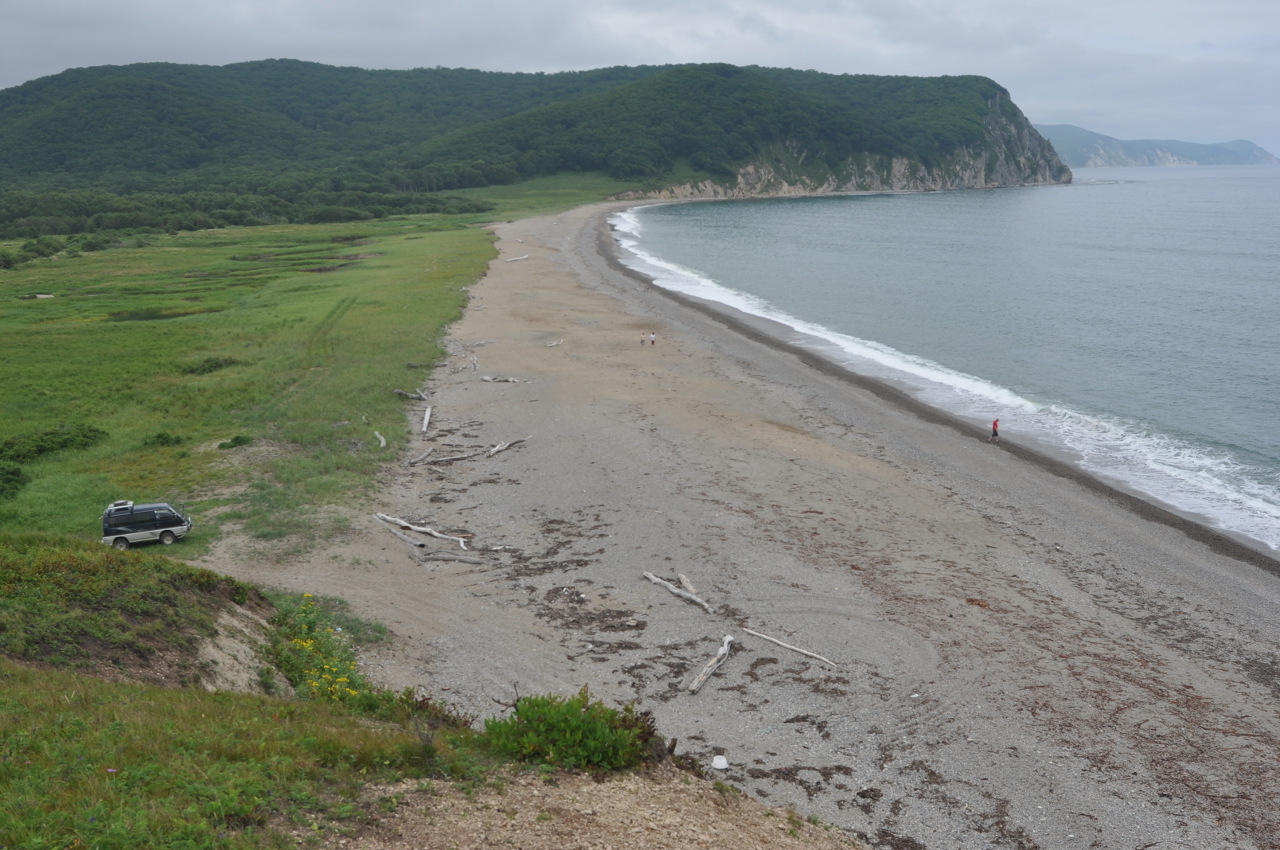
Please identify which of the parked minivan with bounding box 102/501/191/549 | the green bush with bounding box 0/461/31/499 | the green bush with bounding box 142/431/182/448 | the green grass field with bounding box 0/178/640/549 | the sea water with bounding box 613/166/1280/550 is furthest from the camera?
the sea water with bounding box 613/166/1280/550

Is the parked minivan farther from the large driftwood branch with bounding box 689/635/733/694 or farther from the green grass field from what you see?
the large driftwood branch with bounding box 689/635/733/694

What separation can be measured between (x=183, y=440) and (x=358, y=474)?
788cm

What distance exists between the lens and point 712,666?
16.1 metres

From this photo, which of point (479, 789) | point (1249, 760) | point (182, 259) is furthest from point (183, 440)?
point (182, 259)

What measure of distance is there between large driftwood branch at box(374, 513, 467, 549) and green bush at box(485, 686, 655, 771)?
11.0m

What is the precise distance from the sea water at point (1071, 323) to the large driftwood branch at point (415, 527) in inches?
874

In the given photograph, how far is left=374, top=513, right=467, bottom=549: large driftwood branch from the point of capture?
21953 millimetres

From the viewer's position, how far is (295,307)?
56812mm

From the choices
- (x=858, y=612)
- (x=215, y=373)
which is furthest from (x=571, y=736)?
(x=215, y=373)

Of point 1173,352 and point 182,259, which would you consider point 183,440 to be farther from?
point 182,259

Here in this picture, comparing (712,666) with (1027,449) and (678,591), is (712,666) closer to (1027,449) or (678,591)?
(678,591)

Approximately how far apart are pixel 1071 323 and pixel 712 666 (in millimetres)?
49488

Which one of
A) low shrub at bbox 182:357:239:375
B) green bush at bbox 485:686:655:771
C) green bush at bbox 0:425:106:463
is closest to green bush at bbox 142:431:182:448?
green bush at bbox 0:425:106:463

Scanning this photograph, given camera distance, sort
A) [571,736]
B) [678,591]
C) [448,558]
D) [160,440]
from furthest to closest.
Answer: [160,440]
[448,558]
[678,591]
[571,736]
